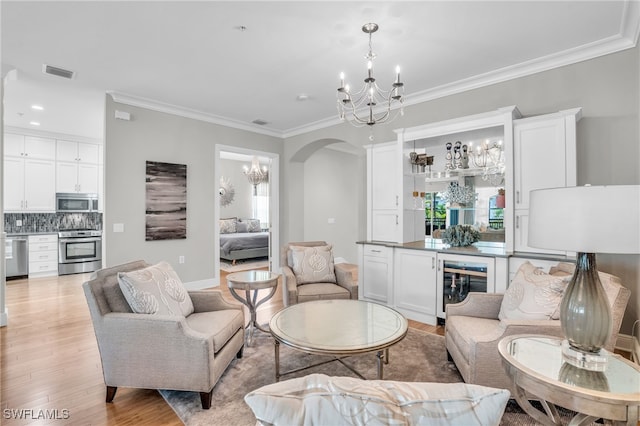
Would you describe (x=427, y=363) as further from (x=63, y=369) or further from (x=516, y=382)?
(x=63, y=369)

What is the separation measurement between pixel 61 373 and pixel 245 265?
455 cm

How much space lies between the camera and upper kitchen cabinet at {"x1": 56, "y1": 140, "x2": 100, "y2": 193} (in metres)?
6.24

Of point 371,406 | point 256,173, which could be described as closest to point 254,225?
point 256,173

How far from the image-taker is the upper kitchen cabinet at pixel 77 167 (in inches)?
246

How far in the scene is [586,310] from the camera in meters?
1.36

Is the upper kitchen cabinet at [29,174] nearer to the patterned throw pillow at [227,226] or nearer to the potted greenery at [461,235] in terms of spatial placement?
the patterned throw pillow at [227,226]

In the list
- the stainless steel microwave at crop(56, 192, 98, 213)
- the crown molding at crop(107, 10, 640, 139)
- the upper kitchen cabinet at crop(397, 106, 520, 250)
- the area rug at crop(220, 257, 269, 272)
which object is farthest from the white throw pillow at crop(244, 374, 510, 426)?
the stainless steel microwave at crop(56, 192, 98, 213)

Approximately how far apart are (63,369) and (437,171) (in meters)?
4.27

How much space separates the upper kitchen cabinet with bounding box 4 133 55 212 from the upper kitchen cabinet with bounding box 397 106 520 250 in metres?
6.51

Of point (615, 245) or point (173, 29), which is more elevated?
point (173, 29)

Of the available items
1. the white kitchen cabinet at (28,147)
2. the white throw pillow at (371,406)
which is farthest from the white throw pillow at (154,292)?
the white kitchen cabinet at (28,147)

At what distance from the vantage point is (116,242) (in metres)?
4.24

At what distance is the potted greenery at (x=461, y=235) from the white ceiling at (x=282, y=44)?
65.2 inches

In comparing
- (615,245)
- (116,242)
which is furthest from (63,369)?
(615,245)
